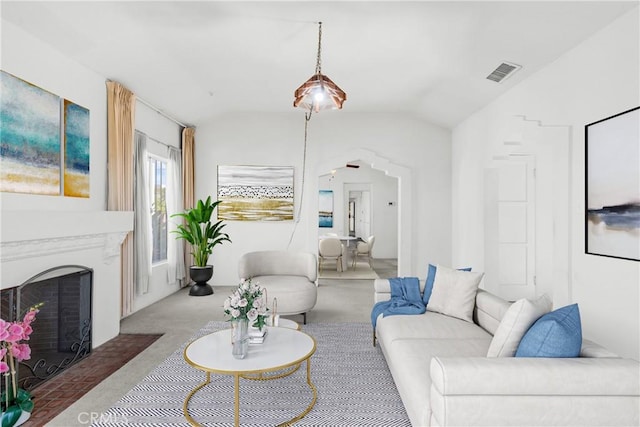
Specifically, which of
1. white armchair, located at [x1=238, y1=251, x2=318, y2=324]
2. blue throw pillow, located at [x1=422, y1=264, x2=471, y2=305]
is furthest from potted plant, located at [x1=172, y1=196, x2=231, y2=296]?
blue throw pillow, located at [x1=422, y1=264, x2=471, y2=305]

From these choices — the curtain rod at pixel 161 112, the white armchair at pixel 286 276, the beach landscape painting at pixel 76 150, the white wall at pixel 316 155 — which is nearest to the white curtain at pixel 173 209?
the curtain rod at pixel 161 112

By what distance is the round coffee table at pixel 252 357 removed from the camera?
2.01m

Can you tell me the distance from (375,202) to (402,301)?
7579mm

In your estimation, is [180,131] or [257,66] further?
[180,131]

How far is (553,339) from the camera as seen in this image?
5.48 ft

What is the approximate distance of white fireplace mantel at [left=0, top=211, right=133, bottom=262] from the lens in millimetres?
2428

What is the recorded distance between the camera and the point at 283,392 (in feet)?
8.16

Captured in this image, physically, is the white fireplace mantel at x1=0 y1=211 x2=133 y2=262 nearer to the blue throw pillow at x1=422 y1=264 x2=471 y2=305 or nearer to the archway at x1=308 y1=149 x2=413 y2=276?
the blue throw pillow at x1=422 y1=264 x2=471 y2=305

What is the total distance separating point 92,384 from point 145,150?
2.93m

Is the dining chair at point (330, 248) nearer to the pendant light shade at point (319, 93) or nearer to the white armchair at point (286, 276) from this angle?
the white armchair at point (286, 276)

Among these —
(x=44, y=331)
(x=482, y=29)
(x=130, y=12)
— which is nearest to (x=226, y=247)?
(x=44, y=331)

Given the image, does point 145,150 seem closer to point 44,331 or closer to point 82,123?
point 82,123

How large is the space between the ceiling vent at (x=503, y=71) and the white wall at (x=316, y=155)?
7.17 ft

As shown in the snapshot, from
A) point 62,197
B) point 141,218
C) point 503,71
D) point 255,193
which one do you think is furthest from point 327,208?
point 62,197
